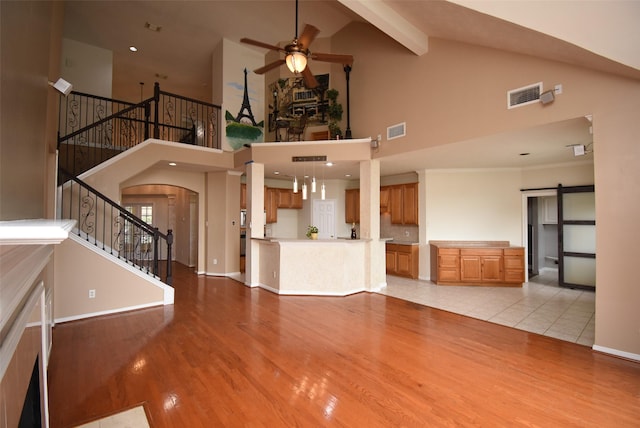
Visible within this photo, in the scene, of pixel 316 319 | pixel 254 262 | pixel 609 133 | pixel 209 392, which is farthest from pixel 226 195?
pixel 609 133

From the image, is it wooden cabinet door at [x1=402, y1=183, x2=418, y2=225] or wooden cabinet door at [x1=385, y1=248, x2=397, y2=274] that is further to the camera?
wooden cabinet door at [x1=385, y1=248, x2=397, y2=274]

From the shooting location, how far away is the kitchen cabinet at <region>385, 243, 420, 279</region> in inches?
279

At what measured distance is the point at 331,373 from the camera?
274 cm

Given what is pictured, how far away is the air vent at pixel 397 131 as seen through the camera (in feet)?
17.0

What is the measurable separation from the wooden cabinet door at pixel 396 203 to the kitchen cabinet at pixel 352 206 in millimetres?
1103

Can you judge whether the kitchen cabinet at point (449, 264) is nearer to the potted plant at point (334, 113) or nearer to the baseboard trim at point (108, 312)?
the potted plant at point (334, 113)

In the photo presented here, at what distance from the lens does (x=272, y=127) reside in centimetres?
785

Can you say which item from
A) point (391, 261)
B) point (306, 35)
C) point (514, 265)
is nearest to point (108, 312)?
point (306, 35)

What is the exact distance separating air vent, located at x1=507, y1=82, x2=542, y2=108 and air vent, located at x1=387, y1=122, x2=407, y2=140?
167 centimetres

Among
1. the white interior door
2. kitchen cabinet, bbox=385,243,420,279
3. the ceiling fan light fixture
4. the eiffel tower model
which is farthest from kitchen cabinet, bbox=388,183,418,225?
the ceiling fan light fixture

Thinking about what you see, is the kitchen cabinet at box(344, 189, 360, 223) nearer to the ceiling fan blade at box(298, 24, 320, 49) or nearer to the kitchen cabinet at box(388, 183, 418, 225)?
the kitchen cabinet at box(388, 183, 418, 225)

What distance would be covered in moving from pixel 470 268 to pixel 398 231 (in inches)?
78.6

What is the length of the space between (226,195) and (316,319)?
4325 mm

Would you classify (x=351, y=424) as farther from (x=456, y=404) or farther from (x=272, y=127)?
(x=272, y=127)
